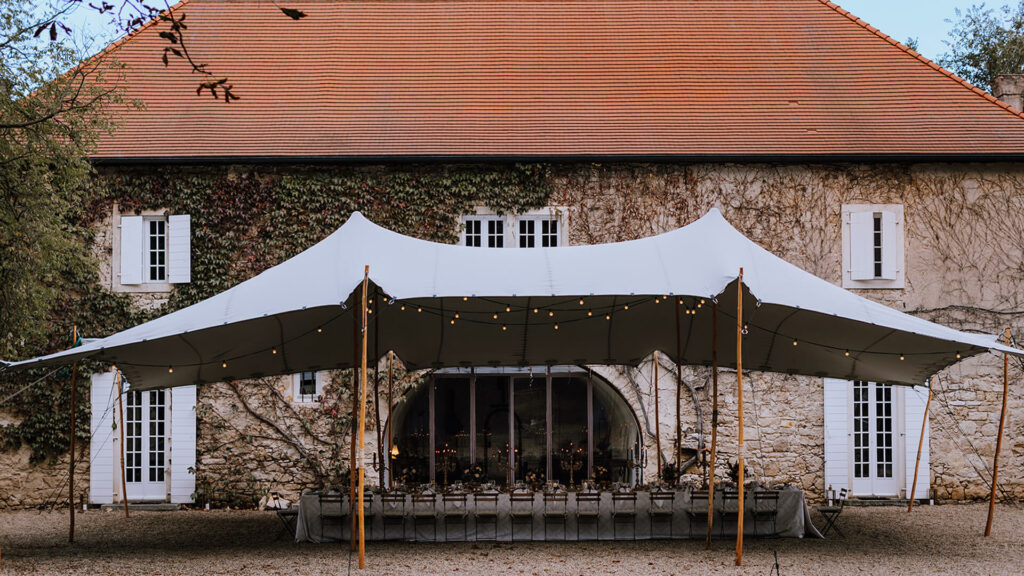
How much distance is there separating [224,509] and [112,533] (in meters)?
2.44

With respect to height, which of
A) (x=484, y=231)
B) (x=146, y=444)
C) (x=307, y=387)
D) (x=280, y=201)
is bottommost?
(x=146, y=444)

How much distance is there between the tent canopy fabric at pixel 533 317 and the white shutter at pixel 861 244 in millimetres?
2616

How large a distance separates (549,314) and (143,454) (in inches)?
243

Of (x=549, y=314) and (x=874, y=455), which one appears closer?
(x=549, y=314)

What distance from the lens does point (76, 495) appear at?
13.5 meters

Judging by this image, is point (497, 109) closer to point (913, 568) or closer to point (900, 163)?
point (900, 163)

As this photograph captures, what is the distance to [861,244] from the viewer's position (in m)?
13.7

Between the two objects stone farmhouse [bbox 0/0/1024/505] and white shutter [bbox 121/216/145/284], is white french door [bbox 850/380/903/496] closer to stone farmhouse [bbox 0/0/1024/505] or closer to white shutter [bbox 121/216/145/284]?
stone farmhouse [bbox 0/0/1024/505]

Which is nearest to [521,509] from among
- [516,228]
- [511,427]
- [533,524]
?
[533,524]

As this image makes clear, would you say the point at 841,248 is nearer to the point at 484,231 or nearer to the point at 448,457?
the point at 484,231

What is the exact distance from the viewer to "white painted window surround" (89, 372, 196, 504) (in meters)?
13.5

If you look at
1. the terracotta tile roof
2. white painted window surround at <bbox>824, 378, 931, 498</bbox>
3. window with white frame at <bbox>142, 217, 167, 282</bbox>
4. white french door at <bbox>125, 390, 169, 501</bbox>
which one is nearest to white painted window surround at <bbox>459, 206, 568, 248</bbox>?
the terracotta tile roof

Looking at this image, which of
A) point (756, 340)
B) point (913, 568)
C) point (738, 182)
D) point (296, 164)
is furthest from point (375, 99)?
point (913, 568)

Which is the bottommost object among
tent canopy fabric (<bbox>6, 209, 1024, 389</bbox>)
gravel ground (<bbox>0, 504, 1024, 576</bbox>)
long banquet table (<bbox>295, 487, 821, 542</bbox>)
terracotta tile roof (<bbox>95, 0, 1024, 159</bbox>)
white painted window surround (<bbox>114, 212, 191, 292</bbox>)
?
gravel ground (<bbox>0, 504, 1024, 576</bbox>)
